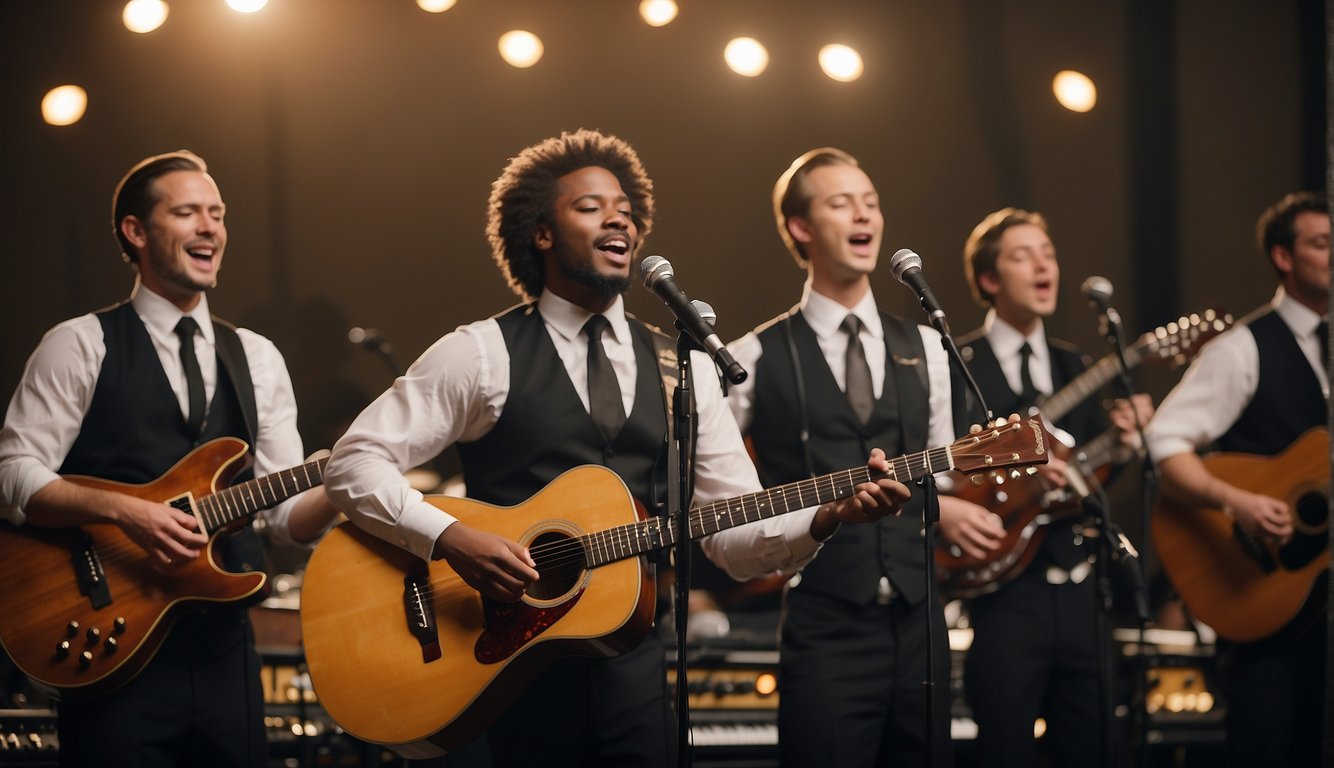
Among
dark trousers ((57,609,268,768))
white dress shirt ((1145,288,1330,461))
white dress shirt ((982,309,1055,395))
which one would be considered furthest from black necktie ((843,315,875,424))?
dark trousers ((57,609,268,768))

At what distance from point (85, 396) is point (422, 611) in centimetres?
109

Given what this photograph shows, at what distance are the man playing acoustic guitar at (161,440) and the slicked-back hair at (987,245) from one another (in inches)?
96.5

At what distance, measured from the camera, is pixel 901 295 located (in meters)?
4.96

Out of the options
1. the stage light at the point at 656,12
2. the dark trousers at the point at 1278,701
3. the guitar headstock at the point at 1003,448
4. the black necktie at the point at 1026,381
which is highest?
the stage light at the point at 656,12

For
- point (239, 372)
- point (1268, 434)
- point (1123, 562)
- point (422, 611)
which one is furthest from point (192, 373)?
point (1268, 434)

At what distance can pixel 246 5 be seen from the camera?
4234 millimetres

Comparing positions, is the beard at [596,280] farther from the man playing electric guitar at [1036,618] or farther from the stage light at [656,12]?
the stage light at [656,12]

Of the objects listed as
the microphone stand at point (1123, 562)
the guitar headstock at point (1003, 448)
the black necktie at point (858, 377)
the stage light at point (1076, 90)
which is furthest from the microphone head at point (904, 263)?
the stage light at point (1076, 90)

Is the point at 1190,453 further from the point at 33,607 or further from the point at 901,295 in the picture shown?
the point at 33,607

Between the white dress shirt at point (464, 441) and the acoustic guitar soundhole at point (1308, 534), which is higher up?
the white dress shirt at point (464, 441)

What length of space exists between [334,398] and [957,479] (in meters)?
2.11

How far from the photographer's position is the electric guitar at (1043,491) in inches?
161

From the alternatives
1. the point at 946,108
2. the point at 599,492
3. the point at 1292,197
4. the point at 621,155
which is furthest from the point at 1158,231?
the point at 599,492

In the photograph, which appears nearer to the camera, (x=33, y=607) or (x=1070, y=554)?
(x=33, y=607)
